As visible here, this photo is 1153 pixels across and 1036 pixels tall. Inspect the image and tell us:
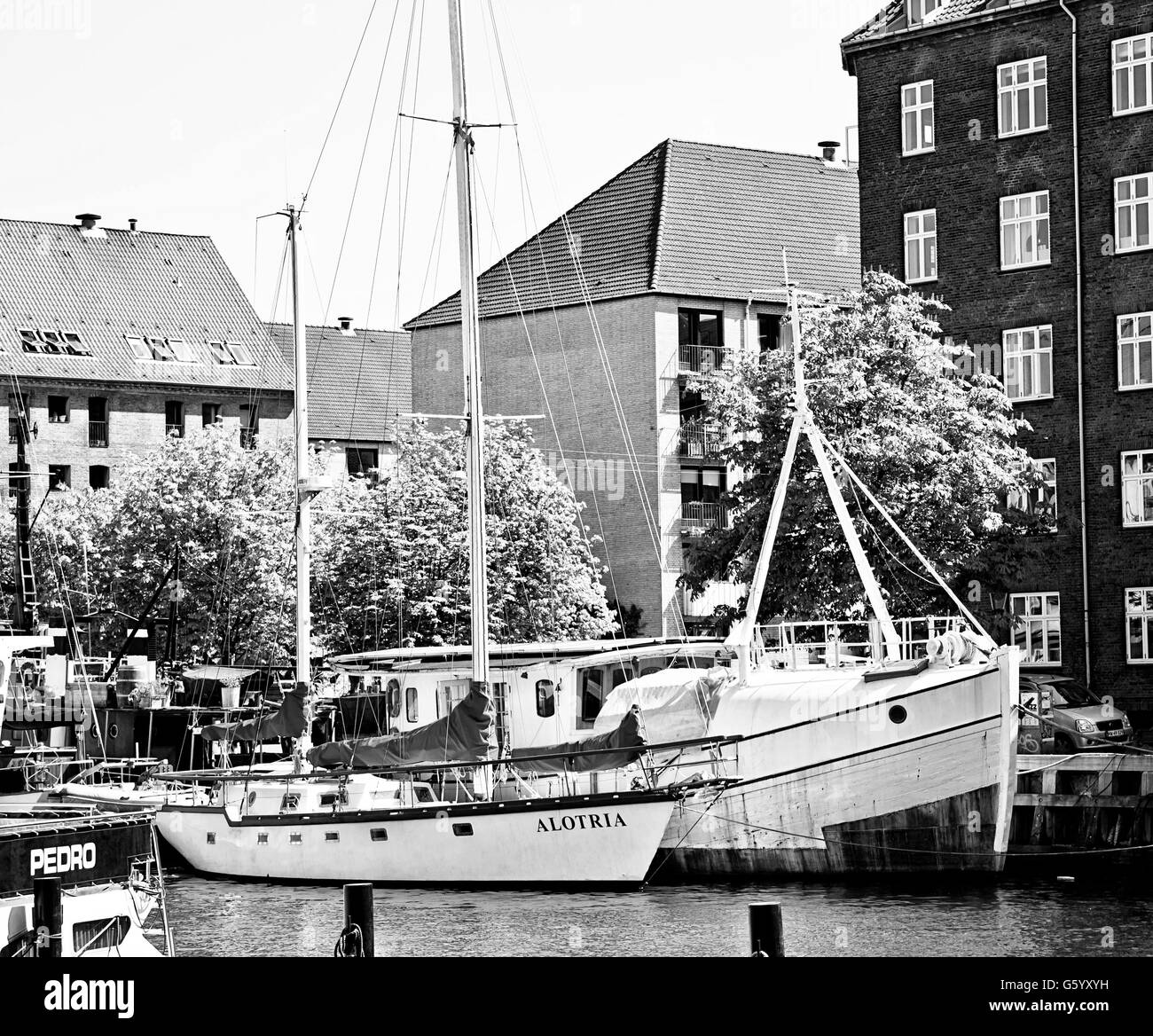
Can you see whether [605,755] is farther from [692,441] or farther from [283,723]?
→ [692,441]

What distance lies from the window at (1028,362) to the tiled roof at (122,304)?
42954 millimetres

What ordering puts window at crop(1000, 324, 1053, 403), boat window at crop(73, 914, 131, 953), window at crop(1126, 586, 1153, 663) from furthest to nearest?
window at crop(1000, 324, 1053, 403), window at crop(1126, 586, 1153, 663), boat window at crop(73, 914, 131, 953)

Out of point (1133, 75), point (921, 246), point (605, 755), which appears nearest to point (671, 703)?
point (605, 755)

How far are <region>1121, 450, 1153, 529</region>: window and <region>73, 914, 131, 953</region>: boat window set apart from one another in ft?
113

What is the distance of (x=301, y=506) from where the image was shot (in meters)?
40.8

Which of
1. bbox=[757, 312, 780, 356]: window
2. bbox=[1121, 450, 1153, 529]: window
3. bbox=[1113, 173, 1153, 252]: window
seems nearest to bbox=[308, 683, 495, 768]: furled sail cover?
bbox=[1121, 450, 1153, 529]: window

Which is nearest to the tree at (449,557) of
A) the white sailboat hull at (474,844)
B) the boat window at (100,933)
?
the white sailboat hull at (474,844)

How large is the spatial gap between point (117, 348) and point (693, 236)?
29534 mm

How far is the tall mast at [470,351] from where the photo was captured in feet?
111

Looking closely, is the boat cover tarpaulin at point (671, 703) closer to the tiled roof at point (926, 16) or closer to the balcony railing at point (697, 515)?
the tiled roof at point (926, 16)

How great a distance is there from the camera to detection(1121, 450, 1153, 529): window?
152 feet

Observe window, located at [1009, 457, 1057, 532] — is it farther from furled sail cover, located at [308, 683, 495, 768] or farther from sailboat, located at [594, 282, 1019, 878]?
furled sail cover, located at [308, 683, 495, 768]
